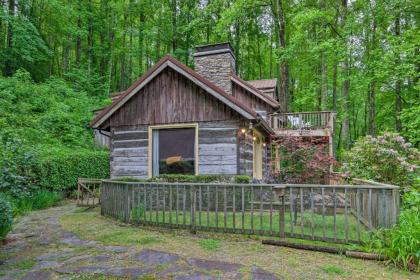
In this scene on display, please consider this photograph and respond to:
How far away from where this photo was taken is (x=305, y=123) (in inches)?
716

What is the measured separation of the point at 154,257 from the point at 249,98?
592 inches

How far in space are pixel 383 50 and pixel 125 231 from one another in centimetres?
1801

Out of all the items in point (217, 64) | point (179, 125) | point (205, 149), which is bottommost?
point (205, 149)

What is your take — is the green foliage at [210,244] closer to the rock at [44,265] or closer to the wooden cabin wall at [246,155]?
the rock at [44,265]

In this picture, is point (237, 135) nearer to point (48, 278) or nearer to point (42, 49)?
point (48, 278)

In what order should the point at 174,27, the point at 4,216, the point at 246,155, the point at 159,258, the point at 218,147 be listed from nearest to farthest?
the point at 159,258, the point at 4,216, the point at 218,147, the point at 246,155, the point at 174,27

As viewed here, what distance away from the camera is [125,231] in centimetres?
666

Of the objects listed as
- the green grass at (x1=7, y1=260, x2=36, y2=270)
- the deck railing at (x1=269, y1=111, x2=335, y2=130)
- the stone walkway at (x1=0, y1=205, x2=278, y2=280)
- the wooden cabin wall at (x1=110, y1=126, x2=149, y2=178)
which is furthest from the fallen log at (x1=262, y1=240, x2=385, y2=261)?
the deck railing at (x1=269, y1=111, x2=335, y2=130)

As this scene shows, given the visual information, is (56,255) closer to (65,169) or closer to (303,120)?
(65,169)

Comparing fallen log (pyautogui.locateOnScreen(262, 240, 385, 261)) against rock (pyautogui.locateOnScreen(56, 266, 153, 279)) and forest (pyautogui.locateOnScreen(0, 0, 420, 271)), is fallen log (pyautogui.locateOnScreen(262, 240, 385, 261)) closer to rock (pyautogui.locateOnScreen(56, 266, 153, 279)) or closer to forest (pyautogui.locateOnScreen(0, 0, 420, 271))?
forest (pyautogui.locateOnScreen(0, 0, 420, 271))


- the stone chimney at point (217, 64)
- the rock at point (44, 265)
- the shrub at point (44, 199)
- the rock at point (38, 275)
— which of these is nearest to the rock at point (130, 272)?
the rock at point (38, 275)

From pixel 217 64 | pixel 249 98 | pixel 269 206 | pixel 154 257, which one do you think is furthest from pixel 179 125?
pixel 249 98

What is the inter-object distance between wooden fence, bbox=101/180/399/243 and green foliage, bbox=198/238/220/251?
1.38ft

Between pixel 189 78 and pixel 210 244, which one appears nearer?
pixel 210 244
